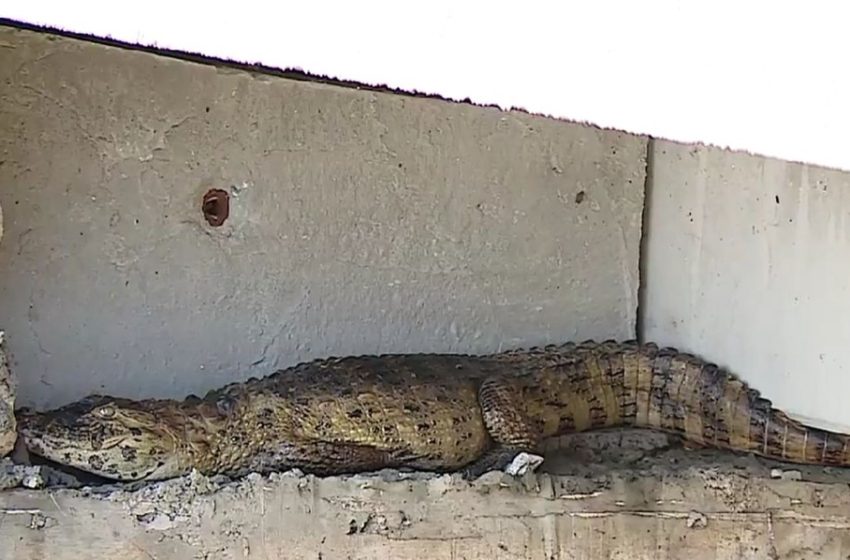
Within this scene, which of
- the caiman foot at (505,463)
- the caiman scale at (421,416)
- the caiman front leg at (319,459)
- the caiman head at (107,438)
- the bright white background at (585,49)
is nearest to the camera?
the bright white background at (585,49)

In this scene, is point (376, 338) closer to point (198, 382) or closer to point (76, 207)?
point (198, 382)

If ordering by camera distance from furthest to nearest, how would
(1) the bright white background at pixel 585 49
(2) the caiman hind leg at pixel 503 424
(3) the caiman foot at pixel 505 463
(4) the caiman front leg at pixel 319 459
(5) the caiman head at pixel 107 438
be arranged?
(2) the caiman hind leg at pixel 503 424
(4) the caiman front leg at pixel 319 459
(3) the caiman foot at pixel 505 463
(5) the caiman head at pixel 107 438
(1) the bright white background at pixel 585 49

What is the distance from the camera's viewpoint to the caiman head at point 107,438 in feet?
9.78

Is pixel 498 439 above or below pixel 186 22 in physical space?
below

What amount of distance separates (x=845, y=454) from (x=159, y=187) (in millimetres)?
2250

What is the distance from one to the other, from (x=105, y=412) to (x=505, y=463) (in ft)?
3.81

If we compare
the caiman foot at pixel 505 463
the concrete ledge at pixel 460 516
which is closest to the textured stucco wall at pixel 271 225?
the caiman foot at pixel 505 463

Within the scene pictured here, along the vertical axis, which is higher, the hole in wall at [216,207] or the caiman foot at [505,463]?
the hole in wall at [216,207]

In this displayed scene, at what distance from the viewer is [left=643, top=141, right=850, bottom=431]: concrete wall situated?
12.0 feet

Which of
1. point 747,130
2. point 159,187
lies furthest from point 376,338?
point 747,130

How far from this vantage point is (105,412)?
121 inches

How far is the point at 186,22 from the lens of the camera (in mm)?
1489

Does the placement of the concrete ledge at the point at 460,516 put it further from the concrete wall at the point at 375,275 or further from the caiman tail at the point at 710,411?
the caiman tail at the point at 710,411

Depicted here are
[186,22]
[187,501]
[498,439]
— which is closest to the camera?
[186,22]
